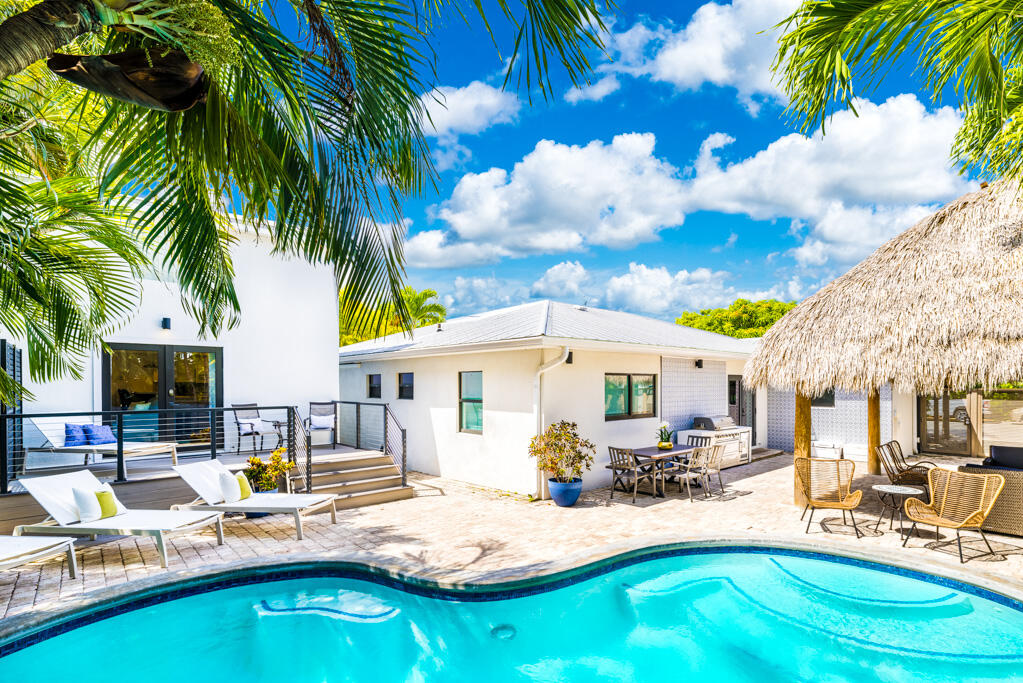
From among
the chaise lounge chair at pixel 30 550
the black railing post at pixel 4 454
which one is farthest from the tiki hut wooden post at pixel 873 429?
the black railing post at pixel 4 454

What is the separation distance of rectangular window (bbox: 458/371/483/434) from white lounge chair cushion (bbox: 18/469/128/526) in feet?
21.1

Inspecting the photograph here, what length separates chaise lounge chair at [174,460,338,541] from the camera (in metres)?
8.07

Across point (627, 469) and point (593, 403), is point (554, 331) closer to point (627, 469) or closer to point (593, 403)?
point (593, 403)

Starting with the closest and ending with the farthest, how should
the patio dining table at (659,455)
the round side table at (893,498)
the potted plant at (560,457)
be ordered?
the round side table at (893,498), the potted plant at (560,457), the patio dining table at (659,455)

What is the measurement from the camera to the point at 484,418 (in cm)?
1169

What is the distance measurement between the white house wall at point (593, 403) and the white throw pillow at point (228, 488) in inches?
211

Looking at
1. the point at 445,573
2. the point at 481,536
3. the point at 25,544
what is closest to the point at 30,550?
the point at 25,544

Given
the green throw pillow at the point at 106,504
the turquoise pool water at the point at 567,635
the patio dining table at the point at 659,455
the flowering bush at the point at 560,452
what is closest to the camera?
the turquoise pool water at the point at 567,635

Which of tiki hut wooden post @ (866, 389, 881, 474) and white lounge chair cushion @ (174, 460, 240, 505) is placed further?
tiki hut wooden post @ (866, 389, 881, 474)

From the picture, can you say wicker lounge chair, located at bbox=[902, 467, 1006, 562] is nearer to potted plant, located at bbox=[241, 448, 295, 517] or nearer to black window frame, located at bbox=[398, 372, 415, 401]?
potted plant, located at bbox=[241, 448, 295, 517]

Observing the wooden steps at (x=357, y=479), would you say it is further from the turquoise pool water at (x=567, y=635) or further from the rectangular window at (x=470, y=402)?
the turquoise pool water at (x=567, y=635)

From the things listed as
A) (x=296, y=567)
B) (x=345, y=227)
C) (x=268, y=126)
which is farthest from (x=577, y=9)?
(x=296, y=567)

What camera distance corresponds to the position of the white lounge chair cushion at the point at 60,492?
698 cm

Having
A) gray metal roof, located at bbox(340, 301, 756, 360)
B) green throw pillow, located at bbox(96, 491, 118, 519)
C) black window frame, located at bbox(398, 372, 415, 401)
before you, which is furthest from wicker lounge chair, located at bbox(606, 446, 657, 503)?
green throw pillow, located at bbox(96, 491, 118, 519)
